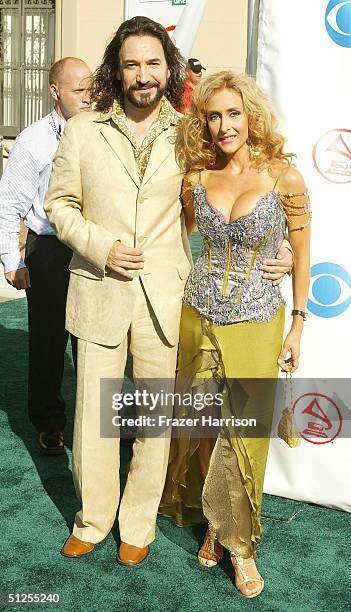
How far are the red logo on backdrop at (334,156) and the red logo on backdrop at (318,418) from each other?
0.93 m

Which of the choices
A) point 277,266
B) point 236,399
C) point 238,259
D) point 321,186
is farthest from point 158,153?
point 236,399

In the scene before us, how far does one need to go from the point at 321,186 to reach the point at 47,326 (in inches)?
59.9

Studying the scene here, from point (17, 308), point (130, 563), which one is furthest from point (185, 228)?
point (17, 308)

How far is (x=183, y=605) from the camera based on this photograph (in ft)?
9.46

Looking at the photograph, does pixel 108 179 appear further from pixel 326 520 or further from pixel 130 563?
pixel 326 520

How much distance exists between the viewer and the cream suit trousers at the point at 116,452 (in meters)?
3.07

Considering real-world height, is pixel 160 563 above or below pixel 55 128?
below

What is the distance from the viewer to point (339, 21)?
3.25m

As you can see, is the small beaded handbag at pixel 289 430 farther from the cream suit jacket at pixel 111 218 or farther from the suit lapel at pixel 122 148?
the suit lapel at pixel 122 148

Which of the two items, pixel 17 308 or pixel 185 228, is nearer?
pixel 185 228

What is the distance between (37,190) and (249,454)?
1.66 metres

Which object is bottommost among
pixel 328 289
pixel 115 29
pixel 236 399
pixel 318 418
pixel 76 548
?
pixel 76 548

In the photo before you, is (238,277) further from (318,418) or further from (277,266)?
(318,418)

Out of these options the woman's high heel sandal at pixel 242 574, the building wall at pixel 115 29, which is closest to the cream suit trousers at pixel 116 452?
the woman's high heel sandal at pixel 242 574
